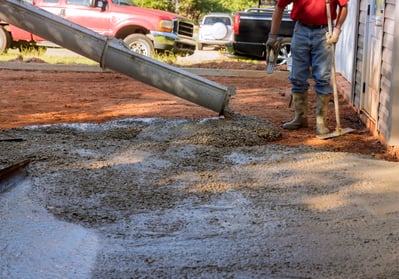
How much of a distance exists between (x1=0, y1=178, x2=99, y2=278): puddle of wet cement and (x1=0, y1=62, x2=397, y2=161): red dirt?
11.6 feet

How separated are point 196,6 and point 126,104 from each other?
38301 mm

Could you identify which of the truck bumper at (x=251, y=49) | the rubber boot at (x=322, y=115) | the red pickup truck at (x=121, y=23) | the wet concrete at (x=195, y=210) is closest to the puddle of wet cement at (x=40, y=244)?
the wet concrete at (x=195, y=210)

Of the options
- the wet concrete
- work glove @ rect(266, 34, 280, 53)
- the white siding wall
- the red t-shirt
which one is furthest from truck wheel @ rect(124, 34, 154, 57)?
the wet concrete

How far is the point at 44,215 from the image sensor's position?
546 centimetres

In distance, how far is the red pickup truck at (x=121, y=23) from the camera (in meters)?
19.4

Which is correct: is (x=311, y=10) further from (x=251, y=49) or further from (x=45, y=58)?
(x=45, y=58)

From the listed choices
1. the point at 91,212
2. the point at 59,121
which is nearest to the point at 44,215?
the point at 91,212

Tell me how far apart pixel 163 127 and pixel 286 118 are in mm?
2117

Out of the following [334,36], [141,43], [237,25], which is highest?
[334,36]

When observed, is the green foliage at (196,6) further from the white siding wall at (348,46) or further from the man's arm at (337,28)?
the man's arm at (337,28)

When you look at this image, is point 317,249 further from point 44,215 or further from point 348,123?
point 348,123

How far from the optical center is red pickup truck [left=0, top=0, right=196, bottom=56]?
63.5 feet

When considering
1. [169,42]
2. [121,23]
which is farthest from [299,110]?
[121,23]

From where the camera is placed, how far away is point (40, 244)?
4.87 metres
